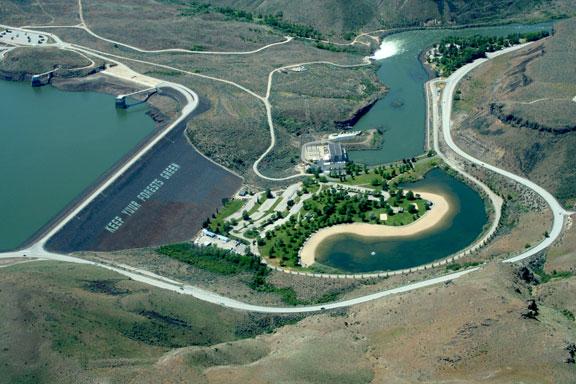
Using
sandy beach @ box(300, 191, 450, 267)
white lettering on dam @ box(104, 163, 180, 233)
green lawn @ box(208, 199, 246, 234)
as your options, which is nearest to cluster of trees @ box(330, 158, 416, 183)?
sandy beach @ box(300, 191, 450, 267)

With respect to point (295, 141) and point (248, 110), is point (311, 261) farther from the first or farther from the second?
point (248, 110)

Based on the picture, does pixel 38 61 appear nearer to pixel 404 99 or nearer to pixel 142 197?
pixel 142 197

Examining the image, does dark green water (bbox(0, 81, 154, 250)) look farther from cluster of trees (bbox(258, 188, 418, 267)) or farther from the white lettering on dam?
cluster of trees (bbox(258, 188, 418, 267))

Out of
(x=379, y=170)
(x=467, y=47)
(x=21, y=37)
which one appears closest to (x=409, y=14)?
(x=467, y=47)

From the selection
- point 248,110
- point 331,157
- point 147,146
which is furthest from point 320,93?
point 147,146

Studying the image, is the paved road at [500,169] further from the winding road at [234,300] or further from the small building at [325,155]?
the small building at [325,155]

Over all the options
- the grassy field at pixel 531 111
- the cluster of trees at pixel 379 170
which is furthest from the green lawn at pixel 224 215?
the grassy field at pixel 531 111
